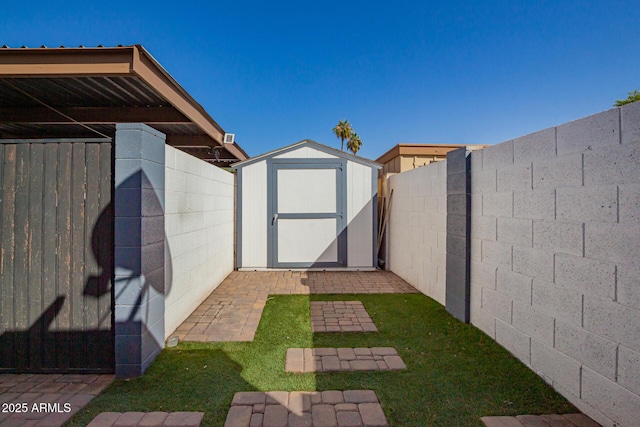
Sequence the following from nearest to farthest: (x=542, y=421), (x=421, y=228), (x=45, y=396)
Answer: (x=542, y=421), (x=45, y=396), (x=421, y=228)

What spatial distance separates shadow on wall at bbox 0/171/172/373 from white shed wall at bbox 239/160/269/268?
3900 mm

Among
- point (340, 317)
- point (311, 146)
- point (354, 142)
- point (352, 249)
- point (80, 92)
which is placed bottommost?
point (340, 317)

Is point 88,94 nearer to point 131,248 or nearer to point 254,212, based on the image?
point 131,248

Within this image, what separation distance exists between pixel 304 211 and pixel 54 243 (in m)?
4.35

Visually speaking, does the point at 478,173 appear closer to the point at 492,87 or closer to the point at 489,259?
the point at 489,259

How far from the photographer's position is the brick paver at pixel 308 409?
1710mm

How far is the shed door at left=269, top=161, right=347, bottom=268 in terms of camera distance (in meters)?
6.20

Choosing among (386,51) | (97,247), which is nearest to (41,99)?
(97,247)

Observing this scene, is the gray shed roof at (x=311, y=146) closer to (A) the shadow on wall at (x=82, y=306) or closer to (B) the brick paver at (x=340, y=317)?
(B) the brick paver at (x=340, y=317)

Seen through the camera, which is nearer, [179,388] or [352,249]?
[179,388]

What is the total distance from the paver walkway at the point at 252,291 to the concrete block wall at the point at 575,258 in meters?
2.32

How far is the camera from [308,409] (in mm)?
1836

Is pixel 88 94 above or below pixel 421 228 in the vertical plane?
above

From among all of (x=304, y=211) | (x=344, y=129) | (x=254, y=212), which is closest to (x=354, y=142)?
(x=344, y=129)
